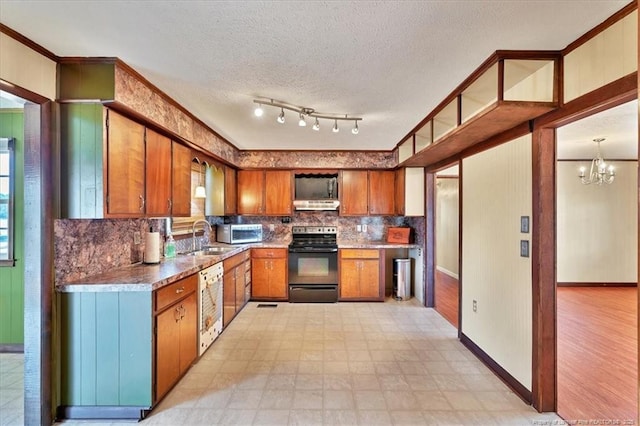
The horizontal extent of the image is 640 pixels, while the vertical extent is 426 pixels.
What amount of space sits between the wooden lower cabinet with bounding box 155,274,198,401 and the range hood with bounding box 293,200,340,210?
2562 mm

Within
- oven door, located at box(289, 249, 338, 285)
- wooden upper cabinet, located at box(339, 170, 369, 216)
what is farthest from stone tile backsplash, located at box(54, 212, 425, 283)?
oven door, located at box(289, 249, 338, 285)

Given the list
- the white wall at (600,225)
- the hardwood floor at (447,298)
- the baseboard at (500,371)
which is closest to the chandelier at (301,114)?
the baseboard at (500,371)

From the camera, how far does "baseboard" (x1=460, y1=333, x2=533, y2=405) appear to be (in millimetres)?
2293

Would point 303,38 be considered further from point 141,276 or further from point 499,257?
point 499,257

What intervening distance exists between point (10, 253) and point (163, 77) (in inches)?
96.9

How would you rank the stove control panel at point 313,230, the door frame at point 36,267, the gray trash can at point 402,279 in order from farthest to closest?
the stove control panel at point 313,230, the gray trash can at point 402,279, the door frame at point 36,267

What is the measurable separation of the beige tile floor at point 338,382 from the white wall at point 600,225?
3730 mm

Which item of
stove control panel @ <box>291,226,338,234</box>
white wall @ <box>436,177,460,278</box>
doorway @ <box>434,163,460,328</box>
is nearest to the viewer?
stove control panel @ <box>291,226,338,234</box>

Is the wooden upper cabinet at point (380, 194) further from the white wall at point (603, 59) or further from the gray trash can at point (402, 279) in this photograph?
the white wall at point (603, 59)

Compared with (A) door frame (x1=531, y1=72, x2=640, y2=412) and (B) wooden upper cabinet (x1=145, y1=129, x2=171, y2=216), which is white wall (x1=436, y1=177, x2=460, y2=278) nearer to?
(A) door frame (x1=531, y1=72, x2=640, y2=412)

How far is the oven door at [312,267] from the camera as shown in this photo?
4.78 metres

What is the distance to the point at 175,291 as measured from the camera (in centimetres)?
242

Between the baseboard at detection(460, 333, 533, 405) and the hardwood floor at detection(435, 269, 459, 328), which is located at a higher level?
the baseboard at detection(460, 333, 533, 405)

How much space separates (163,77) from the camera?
2.31 meters
